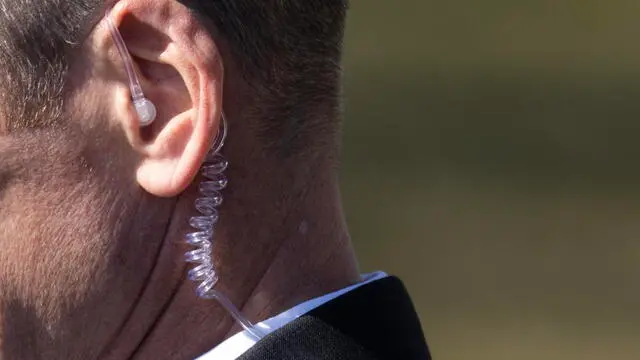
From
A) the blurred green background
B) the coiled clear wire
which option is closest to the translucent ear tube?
the coiled clear wire

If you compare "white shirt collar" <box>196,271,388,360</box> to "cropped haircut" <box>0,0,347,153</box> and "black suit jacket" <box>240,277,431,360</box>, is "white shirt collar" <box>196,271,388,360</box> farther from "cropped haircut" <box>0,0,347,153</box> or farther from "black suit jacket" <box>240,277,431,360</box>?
"cropped haircut" <box>0,0,347,153</box>

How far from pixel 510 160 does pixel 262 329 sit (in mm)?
3956

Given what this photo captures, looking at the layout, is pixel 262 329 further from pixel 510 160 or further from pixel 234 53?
pixel 510 160

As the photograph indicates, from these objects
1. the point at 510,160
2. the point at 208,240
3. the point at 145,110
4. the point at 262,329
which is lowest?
the point at 510,160

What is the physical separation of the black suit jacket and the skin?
0.06 m

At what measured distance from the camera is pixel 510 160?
544 cm

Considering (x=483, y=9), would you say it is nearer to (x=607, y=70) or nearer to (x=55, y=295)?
(x=607, y=70)

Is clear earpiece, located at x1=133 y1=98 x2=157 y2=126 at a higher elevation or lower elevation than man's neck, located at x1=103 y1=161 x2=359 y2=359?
higher

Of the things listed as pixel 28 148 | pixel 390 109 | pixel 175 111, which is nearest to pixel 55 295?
pixel 28 148

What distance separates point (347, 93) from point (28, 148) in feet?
13.0

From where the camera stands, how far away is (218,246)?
1619 mm

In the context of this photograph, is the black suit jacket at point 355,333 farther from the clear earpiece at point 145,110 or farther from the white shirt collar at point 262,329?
the clear earpiece at point 145,110

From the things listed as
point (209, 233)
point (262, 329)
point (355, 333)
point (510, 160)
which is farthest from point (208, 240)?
point (510, 160)

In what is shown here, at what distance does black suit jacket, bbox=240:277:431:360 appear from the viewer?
→ 1.58 m
